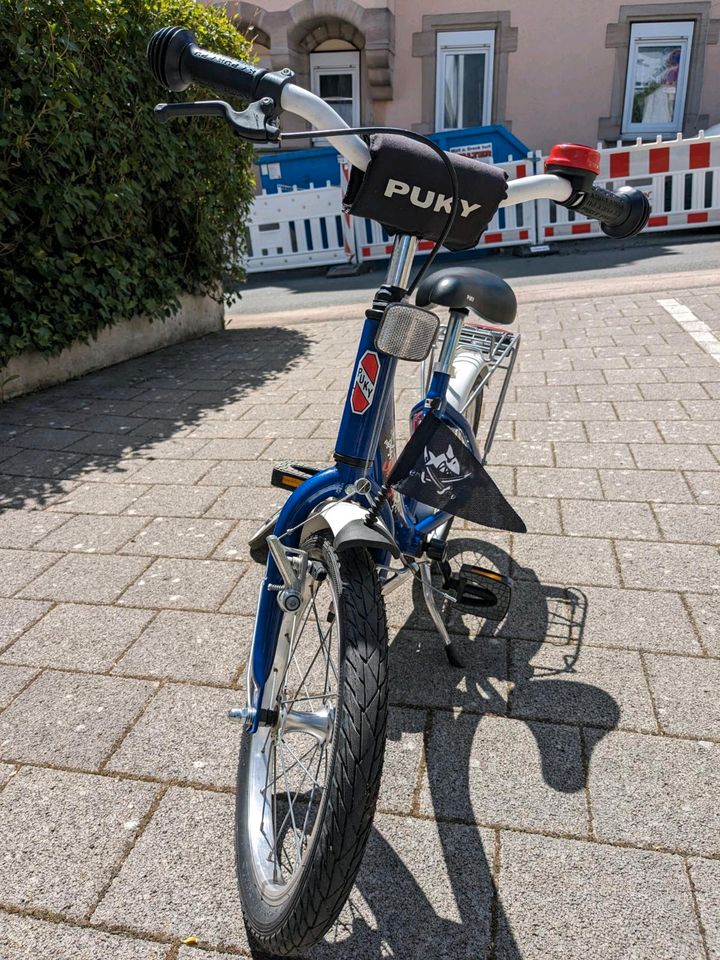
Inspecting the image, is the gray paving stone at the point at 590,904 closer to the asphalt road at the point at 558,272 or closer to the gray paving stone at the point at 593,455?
the gray paving stone at the point at 593,455

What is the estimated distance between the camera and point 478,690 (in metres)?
2.37

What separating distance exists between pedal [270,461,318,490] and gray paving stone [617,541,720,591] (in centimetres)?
150

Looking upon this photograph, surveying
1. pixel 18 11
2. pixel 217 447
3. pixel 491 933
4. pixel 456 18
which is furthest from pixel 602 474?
pixel 456 18

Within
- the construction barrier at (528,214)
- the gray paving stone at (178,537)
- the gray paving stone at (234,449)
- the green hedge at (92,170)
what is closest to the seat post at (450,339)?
the gray paving stone at (178,537)

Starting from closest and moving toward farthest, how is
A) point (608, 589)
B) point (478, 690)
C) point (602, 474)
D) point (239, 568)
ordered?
point (478, 690)
point (608, 589)
point (239, 568)
point (602, 474)

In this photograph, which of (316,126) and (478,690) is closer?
(316,126)

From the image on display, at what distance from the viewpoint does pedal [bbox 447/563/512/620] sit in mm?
2367

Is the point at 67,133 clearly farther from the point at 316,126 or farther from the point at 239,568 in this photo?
the point at 316,126

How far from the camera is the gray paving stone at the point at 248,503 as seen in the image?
364cm

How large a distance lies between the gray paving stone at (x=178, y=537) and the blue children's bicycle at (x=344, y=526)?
1341 millimetres

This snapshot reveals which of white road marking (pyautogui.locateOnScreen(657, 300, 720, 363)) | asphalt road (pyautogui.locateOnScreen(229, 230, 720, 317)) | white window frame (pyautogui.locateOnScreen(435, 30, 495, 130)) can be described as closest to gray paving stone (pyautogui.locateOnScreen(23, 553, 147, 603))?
white road marking (pyautogui.locateOnScreen(657, 300, 720, 363))

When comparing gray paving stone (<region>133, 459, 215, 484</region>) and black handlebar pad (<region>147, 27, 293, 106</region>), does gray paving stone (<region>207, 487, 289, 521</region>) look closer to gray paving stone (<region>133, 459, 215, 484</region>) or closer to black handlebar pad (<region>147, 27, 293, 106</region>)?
gray paving stone (<region>133, 459, 215, 484</region>)

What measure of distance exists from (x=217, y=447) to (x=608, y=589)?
2.53 m

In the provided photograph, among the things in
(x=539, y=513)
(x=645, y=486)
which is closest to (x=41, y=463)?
(x=539, y=513)
